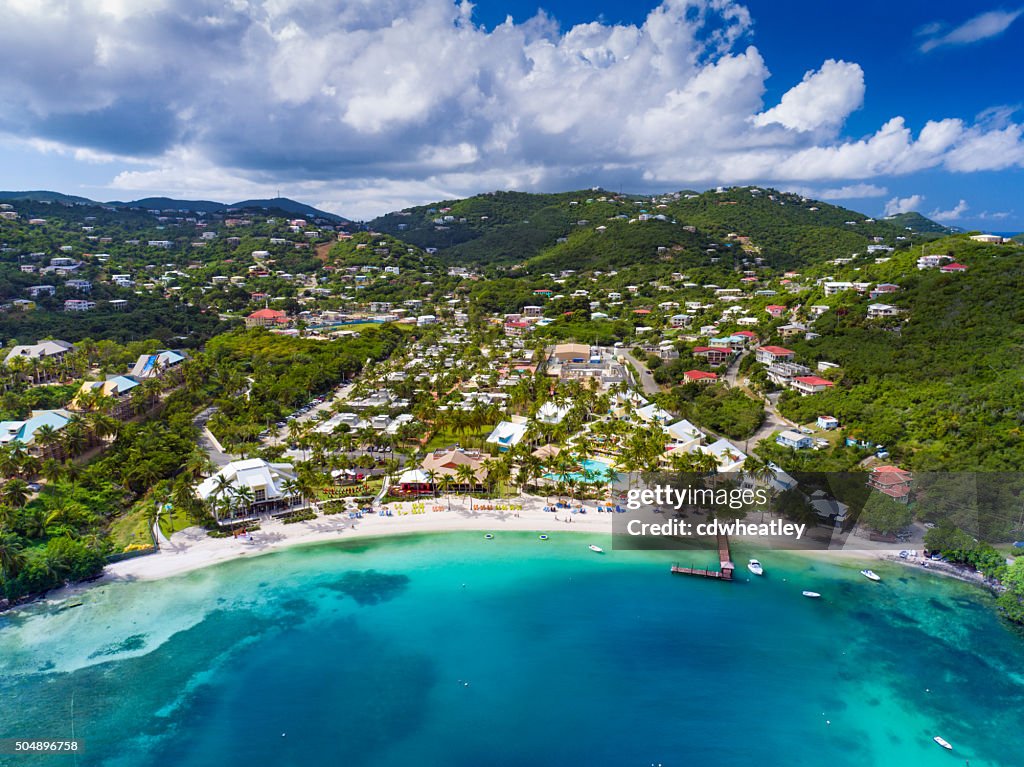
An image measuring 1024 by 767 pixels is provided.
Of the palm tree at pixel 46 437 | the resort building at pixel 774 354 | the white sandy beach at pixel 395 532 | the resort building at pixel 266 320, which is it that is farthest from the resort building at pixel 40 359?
the resort building at pixel 774 354

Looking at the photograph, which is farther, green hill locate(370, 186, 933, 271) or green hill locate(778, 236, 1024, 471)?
green hill locate(370, 186, 933, 271)

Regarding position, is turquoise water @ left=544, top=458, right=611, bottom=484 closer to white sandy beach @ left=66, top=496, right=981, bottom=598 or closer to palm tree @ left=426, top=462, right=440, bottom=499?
white sandy beach @ left=66, top=496, right=981, bottom=598

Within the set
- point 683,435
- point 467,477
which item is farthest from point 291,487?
point 683,435

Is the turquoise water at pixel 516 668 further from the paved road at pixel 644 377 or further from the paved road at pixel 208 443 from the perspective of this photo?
the paved road at pixel 644 377

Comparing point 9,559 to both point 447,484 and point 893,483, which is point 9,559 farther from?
point 893,483

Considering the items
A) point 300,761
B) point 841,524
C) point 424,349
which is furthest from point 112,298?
point 841,524

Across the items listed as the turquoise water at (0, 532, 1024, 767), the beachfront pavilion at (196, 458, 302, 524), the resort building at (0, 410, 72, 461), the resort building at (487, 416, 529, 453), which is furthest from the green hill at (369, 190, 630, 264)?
the turquoise water at (0, 532, 1024, 767)
